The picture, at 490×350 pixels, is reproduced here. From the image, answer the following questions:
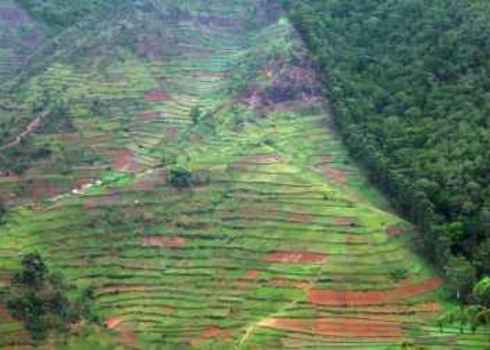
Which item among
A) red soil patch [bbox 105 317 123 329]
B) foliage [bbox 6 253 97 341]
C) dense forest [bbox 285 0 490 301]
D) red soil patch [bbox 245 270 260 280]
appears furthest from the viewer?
red soil patch [bbox 245 270 260 280]

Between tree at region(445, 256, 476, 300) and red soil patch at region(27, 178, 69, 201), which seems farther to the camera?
red soil patch at region(27, 178, 69, 201)

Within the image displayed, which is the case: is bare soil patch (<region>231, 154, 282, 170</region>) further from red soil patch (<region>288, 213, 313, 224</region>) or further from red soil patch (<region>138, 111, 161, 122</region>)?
red soil patch (<region>138, 111, 161, 122</region>)

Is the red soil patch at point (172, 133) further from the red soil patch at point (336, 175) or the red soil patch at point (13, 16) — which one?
the red soil patch at point (13, 16)

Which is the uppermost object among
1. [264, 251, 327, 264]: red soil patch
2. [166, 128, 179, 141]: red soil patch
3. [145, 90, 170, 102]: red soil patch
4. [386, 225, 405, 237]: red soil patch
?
[145, 90, 170, 102]: red soil patch

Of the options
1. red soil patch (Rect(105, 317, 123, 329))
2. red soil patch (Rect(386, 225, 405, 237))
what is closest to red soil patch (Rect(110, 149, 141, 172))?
red soil patch (Rect(105, 317, 123, 329))

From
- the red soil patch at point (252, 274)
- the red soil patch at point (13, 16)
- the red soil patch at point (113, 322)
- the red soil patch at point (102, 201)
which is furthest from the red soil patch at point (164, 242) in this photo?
the red soil patch at point (13, 16)

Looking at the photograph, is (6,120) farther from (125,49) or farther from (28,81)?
(125,49)

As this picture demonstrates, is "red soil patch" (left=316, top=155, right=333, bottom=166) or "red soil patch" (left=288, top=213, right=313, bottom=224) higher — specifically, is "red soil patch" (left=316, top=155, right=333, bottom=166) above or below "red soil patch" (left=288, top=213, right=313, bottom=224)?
above

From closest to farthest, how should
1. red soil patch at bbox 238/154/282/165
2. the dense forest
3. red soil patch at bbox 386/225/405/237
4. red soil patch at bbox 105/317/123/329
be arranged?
1. red soil patch at bbox 105/317/123/329
2. the dense forest
3. red soil patch at bbox 386/225/405/237
4. red soil patch at bbox 238/154/282/165
